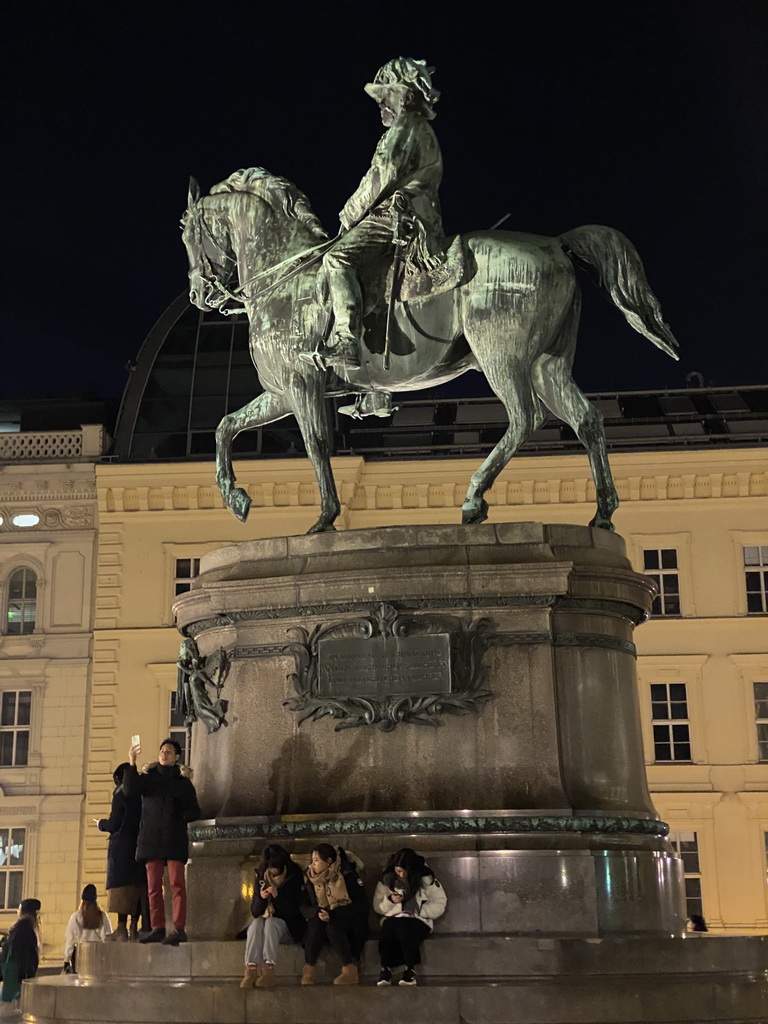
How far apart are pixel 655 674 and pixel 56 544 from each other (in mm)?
13812

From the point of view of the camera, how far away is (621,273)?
11.1 m

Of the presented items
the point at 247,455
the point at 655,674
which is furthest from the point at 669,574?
the point at 247,455

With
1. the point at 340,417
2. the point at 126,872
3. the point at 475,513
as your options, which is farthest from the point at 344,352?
the point at 340,417

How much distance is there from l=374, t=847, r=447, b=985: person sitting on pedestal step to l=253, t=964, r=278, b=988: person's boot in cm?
60

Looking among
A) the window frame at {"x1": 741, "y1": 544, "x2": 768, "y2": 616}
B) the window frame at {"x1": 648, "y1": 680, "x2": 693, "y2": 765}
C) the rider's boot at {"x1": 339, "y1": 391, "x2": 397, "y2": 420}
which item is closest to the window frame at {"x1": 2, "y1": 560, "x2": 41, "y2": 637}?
the window frame at {"x1": 648, "y1": 680, "x2": 693, "y2": 765}

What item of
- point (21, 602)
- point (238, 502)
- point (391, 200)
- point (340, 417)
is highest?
point (340, 417)

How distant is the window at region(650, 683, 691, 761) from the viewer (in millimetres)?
34031

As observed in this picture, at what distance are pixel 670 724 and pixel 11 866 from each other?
14.6 meters

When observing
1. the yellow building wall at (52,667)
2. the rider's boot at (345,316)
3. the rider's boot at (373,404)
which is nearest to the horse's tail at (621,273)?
the rider's boot at (345,316)

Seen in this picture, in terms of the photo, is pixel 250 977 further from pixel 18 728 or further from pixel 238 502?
pixel 18 728

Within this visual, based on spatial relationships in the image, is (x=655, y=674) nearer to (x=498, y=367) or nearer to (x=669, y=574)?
(x=669, y=574)

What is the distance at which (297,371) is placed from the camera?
1127 centimetres

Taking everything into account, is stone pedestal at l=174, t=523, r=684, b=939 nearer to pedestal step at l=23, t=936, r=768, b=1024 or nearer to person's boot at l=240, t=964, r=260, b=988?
pedestal step at l=23, t=936, r=768, b=1024

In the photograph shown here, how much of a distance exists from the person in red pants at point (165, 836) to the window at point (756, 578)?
87.6ft
